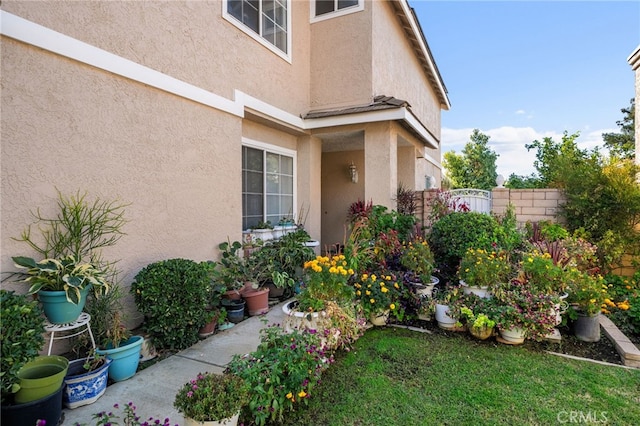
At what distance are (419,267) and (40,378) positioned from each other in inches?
198

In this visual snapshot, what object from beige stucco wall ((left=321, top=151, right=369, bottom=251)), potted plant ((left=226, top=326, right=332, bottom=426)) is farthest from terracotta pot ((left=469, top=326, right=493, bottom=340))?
beige stucco wall ((left=321, top=151, right=369, bottom=251))

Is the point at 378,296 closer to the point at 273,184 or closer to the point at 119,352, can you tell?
the point at 119,352

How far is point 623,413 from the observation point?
3.02 meters

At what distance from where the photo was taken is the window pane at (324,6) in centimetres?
845

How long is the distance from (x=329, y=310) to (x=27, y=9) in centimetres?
463

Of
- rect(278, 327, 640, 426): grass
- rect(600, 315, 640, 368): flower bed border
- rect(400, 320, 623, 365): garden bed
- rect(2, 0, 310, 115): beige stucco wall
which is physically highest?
rect(2, 0, 310, 115): beige stucco wall

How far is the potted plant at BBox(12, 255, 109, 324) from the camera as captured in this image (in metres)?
3.07

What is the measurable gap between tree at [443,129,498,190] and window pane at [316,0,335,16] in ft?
65.6

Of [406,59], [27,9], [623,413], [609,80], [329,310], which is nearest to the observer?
[623,413]

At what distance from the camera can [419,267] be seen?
5684 millimetres

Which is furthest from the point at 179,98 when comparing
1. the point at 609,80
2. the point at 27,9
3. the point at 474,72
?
the point at 474,72

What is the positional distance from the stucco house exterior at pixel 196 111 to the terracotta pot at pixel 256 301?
3.16 feet

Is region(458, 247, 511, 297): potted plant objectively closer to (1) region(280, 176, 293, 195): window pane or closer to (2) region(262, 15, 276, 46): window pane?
(1) region(280, 176, 293, 195): window pane

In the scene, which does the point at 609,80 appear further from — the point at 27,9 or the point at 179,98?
the point at 27,9
